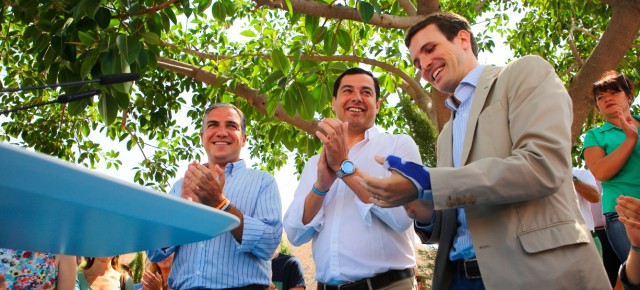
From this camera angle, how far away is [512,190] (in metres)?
1.56

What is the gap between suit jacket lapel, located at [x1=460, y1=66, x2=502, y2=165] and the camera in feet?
5.93

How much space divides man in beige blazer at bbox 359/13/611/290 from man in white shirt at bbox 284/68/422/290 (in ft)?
1.52

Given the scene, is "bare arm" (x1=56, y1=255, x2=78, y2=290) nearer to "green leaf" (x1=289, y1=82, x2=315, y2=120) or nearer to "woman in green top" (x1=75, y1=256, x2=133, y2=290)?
"woman in green top" (x1=75, y1=256, x2=133, y2=290)

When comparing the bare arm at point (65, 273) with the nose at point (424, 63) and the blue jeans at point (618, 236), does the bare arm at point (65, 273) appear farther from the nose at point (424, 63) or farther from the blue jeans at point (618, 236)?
the blue jeans at point (618, 236)

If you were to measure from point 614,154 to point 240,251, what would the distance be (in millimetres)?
1898

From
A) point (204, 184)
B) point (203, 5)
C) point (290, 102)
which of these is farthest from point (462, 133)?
point (203, 5)

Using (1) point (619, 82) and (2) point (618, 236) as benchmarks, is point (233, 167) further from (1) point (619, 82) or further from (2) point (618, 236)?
(1) point (619, 82)

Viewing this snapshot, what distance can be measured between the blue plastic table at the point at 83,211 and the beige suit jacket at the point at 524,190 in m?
0.75

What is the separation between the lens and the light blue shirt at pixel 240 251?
8.50 feet

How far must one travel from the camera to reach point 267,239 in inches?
103

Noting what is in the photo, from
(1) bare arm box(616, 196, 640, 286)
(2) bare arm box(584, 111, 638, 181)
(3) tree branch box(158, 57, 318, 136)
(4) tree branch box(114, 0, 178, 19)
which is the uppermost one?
(3) tree branch box(158, 57, 318, 136)

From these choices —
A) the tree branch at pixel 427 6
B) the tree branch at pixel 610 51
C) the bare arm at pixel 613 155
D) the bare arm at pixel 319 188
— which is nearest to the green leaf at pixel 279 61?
the bare arm at pixel 319 188

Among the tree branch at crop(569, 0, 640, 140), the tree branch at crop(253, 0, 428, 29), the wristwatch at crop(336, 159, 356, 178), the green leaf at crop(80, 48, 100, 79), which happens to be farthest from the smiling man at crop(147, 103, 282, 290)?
the tree branch at crop(569, 0, 640, 140)

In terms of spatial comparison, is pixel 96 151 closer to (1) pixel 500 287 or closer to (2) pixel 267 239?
(2) pixel 267 239
